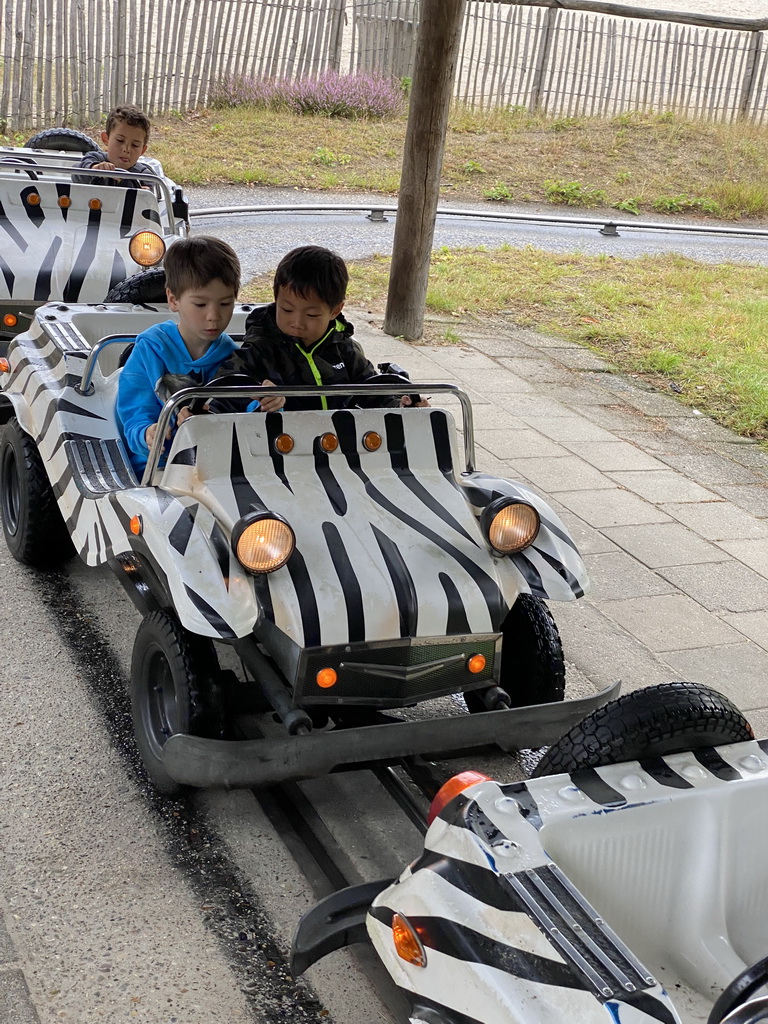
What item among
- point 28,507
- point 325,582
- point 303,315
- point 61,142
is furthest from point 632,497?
point 61,142

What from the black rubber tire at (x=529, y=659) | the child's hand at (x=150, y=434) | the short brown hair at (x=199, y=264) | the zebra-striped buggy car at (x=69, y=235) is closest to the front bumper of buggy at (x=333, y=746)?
the black rubber tire at (x=529, y=659)

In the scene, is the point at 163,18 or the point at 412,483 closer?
the point at 412,483

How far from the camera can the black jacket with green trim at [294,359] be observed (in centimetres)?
354

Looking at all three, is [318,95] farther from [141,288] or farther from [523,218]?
[141,288]

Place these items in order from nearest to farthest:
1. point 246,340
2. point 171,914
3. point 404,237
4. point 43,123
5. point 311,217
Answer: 1. point 171,914
2. point 246,340
3. point 404,237
4. point 311,217
5. point 43,123

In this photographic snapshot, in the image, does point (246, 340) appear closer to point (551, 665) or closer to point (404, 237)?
point (551, 665)

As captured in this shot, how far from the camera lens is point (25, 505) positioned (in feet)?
13.3

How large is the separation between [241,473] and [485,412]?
11.6 ft

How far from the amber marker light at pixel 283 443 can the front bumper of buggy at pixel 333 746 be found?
83cm

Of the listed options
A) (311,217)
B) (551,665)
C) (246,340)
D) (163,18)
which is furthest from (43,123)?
(551,665)

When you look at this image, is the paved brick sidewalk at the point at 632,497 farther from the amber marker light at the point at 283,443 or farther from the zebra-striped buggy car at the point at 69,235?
the zebra-striped buggy car at the point at 69,235

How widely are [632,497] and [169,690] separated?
123 inches

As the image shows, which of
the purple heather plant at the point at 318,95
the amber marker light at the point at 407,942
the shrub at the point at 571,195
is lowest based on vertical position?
the amber marker light at the point at 407,942

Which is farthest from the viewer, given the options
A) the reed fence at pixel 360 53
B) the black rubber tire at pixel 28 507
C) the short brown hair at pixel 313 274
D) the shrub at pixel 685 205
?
the shrub at pixel 685 205
